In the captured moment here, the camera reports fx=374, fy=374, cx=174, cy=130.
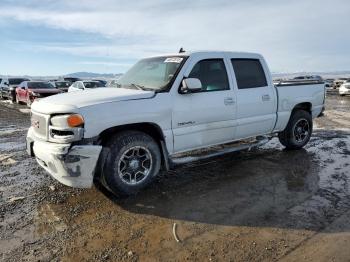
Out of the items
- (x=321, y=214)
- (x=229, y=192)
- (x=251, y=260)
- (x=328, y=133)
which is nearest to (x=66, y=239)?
(x=251, y=260)

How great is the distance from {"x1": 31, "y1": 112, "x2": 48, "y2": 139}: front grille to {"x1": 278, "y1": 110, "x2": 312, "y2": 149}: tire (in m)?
4.83

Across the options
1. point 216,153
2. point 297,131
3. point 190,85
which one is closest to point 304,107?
point 297,131

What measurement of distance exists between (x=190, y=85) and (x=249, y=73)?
177 centimetres

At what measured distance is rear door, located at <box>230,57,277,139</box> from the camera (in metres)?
6.30

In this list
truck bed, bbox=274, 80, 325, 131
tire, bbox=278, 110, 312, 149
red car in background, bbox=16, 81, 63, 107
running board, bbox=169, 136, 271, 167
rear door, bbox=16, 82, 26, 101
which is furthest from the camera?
rear door, bbox=16, 82, 26, 101

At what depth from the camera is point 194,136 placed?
5.62m

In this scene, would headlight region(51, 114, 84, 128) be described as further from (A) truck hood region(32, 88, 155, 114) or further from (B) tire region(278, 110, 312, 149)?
(B) tire region(278, 110, 312, 149)

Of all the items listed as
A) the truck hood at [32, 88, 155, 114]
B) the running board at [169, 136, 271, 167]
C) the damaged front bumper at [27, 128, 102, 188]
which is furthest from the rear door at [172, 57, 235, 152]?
the damaged front bumper at [27, 128, 102, 188]

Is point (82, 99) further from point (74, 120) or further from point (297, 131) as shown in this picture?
point (297, 131)

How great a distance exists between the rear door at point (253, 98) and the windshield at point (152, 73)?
3.82 ft

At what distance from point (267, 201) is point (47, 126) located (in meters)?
2.99

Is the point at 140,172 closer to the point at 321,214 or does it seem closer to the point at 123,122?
the point at 123,122

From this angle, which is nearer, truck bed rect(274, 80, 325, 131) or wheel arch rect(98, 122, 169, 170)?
wheel arch rect(98, 122, 169, 170)

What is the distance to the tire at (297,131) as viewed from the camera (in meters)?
7.65
